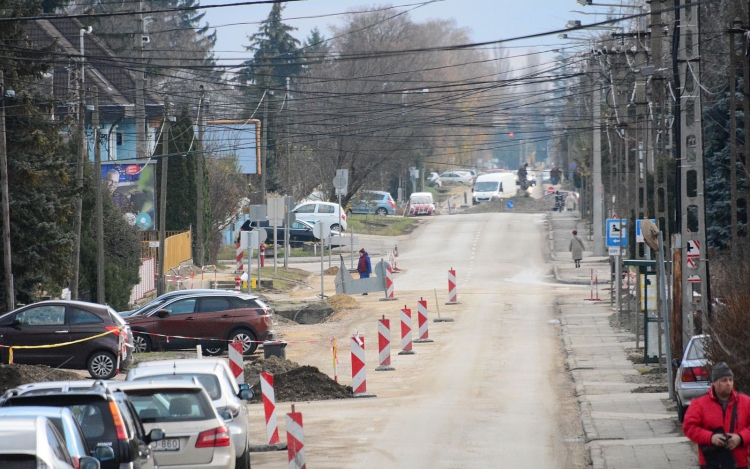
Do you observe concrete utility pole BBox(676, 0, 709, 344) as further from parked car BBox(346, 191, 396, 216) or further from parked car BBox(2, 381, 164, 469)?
parked car BBox(346, 191, 396, 216)

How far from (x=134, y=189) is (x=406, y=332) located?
80.5 ft

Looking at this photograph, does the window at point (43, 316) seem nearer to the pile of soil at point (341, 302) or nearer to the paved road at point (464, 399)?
the paved road at point (464, 399)

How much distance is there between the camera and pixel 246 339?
24.9 meters

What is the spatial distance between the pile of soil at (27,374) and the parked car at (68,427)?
11213mm

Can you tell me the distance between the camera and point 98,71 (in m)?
56.1

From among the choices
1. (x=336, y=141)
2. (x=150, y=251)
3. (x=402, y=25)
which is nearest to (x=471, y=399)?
(x=150, y=251)

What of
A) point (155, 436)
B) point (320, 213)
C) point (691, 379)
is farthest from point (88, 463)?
point (320, 213)

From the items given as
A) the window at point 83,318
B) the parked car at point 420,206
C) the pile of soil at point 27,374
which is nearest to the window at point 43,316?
the window at point 83,318

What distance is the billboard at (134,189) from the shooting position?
4406cm

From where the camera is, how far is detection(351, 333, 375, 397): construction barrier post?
18781 millimetres

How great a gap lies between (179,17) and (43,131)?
79638mm

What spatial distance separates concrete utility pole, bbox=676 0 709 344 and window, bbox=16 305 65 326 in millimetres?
12093

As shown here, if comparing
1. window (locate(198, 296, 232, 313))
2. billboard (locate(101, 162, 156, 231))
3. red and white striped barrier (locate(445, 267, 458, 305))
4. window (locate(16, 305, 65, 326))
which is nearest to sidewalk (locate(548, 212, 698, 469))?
red and white striped barrier (locate(445, 267, 458, 305))

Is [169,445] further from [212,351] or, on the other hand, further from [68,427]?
[212,351]
